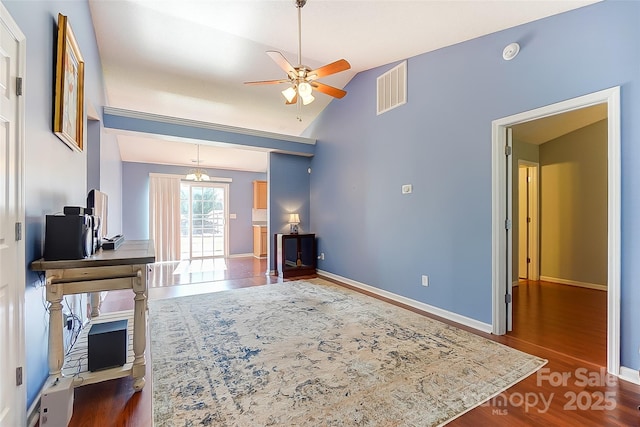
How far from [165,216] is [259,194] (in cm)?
240

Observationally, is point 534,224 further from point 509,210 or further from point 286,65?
point 286,65

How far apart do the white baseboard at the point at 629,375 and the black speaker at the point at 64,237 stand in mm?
3727

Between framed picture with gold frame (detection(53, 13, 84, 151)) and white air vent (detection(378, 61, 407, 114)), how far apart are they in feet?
11.4

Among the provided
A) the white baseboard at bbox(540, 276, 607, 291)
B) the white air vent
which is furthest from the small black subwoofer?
the white baseboard at bbox(540, 276, 607, 291)

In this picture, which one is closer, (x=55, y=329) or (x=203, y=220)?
(x=55, y=329)

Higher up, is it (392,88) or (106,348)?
(392,88)

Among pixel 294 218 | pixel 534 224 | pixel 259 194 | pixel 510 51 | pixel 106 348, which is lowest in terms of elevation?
pixel 106 348

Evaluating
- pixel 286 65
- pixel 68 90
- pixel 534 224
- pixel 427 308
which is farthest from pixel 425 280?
pixel 68 90

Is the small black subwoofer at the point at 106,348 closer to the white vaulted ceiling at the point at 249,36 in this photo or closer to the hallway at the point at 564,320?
the white vaulted ceiling at the point at 249,36

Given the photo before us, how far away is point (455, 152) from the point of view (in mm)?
3242

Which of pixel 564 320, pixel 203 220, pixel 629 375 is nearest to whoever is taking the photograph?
pixel 629 375

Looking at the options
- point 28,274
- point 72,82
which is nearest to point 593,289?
point 28,274

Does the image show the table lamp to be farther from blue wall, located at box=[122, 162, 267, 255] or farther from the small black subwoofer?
the small black subwoofer

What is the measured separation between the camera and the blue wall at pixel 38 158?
5.21 feet
